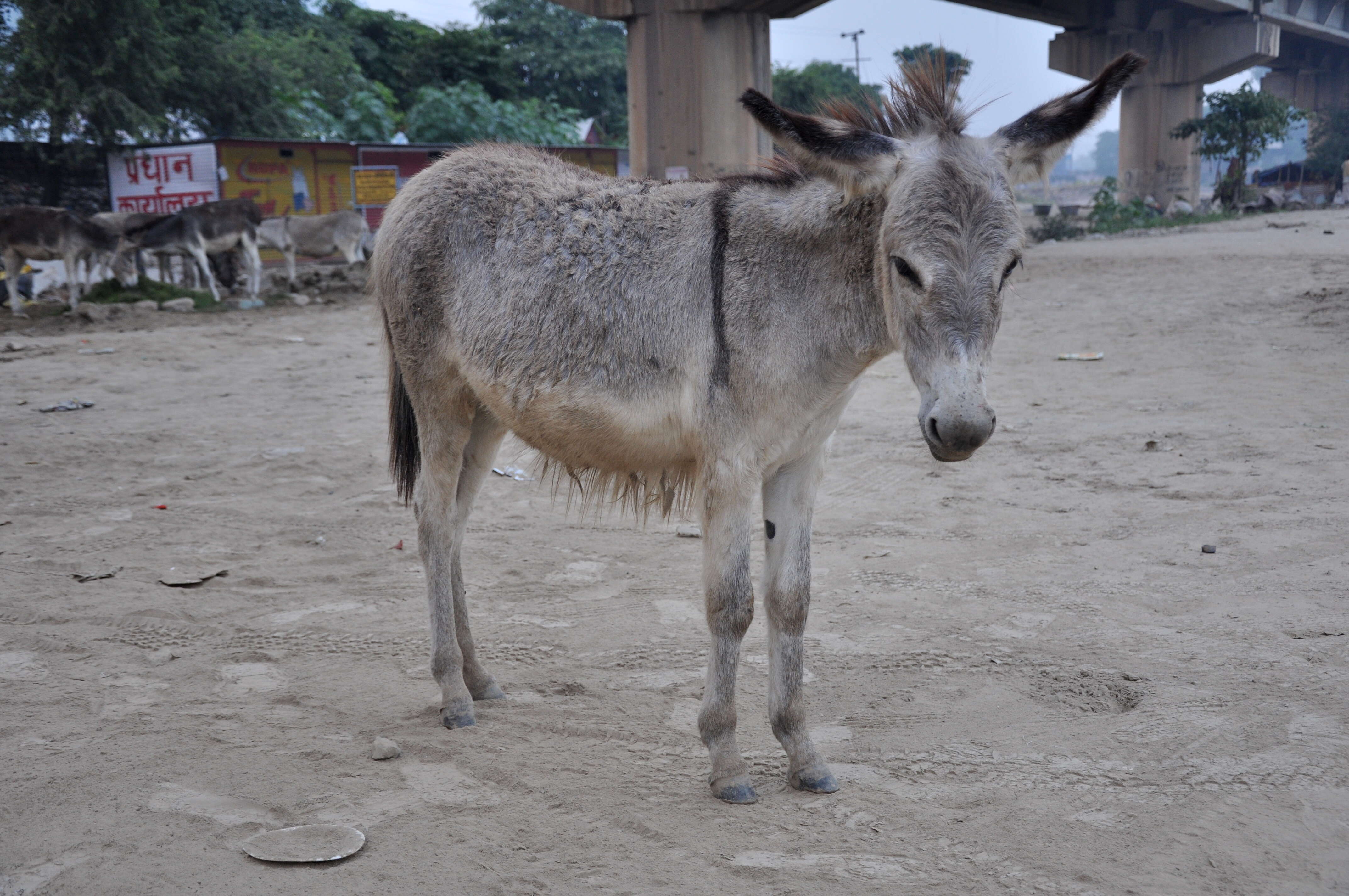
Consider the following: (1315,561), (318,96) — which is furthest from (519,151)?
(318,96)

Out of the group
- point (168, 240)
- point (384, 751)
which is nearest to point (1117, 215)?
point (168, 240)

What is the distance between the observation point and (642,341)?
316 cm

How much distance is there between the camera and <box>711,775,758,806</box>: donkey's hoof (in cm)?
300

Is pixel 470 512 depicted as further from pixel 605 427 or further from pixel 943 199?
pixel 943 199

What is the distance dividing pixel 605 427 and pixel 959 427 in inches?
48.9

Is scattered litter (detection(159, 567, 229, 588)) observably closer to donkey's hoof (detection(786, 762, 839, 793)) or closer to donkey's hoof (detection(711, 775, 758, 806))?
donkey's hoof (detection(711, 775, 758, 806))

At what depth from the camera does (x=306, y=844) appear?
106 inches

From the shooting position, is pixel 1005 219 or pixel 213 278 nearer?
pixel 1005 219

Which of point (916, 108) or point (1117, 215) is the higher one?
point (1117, 215)

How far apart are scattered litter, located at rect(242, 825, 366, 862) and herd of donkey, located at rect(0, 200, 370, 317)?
14.8 m

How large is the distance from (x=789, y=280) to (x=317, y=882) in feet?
7.12

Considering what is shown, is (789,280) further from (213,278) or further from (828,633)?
(213,278)

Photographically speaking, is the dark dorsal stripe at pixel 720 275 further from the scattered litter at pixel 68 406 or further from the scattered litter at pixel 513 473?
the scattered litter at pixel 68 406

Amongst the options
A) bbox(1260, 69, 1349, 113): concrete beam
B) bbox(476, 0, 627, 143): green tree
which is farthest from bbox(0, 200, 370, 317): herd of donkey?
bbox(1260, 69, 1349, 113): concrete beam
